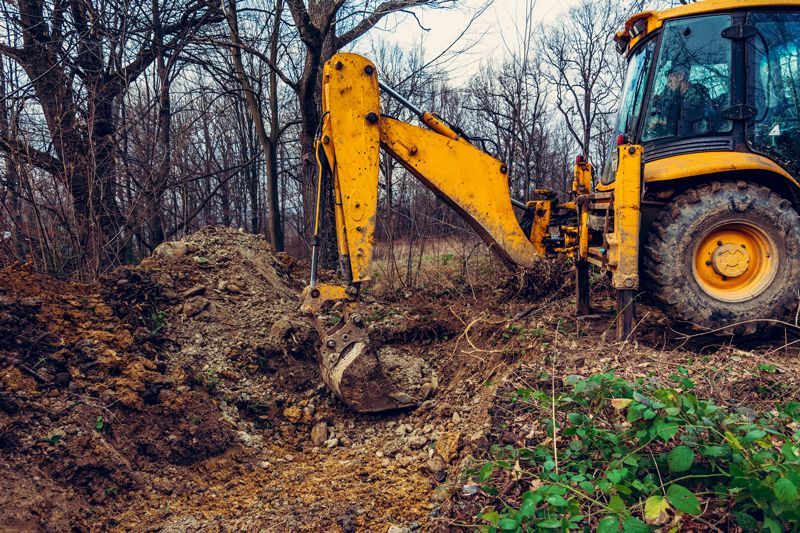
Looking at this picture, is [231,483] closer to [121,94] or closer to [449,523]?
[449,523]

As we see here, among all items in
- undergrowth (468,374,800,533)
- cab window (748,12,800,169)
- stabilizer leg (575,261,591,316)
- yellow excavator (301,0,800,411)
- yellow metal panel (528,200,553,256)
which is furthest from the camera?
yellow metal panel (528,200,553,256)

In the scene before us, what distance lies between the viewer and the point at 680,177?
14.0ft

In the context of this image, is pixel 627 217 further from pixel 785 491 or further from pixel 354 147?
pixel 785 491

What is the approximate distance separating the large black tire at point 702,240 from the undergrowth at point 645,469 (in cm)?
115

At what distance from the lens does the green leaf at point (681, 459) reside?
2432 mm

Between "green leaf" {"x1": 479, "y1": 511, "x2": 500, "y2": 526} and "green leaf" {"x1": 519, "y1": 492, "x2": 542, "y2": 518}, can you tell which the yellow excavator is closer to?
"green leaf" {"x1": 479, "y1": 511, "x2": 500, "y2": 526}

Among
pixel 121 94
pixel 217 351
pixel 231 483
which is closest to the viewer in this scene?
pixel 231 483

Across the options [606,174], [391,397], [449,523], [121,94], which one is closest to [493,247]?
[606,174]

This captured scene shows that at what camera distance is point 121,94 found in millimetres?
7848

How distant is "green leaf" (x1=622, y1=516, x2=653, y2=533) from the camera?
2.17 metres

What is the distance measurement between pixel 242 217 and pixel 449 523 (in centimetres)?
1699

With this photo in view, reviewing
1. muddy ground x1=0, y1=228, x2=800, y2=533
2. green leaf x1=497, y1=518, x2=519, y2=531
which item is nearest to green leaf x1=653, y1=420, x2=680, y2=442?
green leaf x1=497, y1=518, x2=519, y2=531

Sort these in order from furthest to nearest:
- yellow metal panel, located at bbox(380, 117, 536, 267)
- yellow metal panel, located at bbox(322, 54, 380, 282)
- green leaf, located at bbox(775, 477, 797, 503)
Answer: yellow metal panel, located at bbox(380, 117, 536, 267) < yellow metal panel, located at bbox(322, 54, 380, 282) < green leaf, located at bbox(775, 477, 797, 503)

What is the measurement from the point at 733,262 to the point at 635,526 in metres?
2.94
